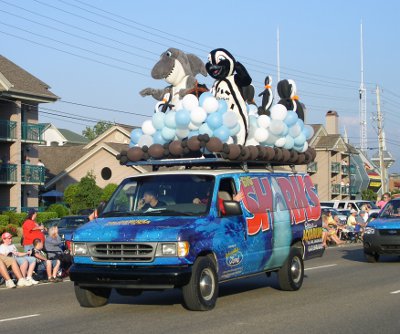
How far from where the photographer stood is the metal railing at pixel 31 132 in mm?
45250

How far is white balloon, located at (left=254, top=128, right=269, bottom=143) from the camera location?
14.7 metres

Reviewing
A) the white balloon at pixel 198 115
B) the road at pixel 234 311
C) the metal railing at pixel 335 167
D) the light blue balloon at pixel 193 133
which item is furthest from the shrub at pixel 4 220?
the metal railing at pixel 335 167

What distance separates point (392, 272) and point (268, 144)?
18.4ft

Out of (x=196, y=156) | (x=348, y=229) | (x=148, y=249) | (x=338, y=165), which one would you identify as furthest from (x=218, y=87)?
(x=338, y=165)

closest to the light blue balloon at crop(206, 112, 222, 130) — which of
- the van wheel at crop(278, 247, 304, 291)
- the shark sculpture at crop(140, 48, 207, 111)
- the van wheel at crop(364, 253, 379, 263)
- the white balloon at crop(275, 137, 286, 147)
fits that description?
the white balloon at crop(275, 137, 286, 147)

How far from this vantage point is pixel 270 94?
17031 mm

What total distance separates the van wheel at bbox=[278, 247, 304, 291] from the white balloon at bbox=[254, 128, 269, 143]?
6.83ft

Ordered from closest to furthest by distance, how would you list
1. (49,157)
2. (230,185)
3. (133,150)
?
(230,185), (133,150), (49,157)

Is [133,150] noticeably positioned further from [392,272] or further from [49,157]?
[49,157]

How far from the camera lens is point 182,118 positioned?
45.1 feet

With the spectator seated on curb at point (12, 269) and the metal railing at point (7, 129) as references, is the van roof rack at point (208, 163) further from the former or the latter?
the metal railing at point (7, 129)

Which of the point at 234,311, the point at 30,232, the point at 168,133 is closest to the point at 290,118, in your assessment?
the point at 168,133

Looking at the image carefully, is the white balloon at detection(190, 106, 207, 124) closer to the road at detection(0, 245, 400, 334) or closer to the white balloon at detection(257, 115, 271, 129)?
the white balloon at detection(257, 115, 271, 129)

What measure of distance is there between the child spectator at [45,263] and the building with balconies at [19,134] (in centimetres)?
2588
